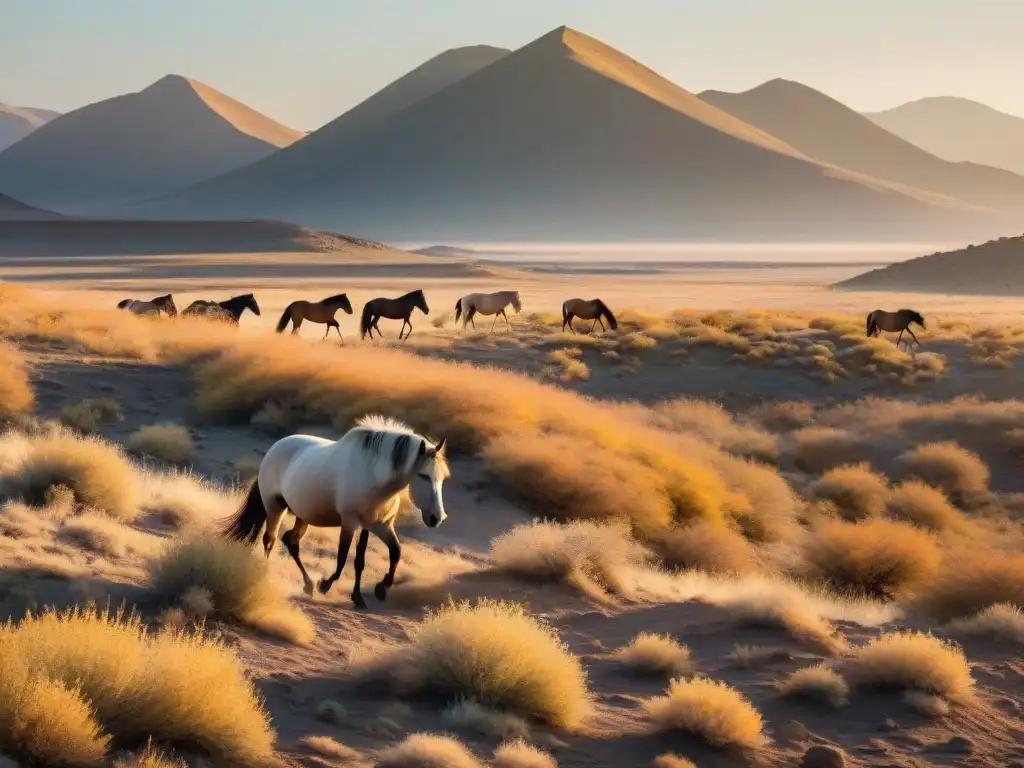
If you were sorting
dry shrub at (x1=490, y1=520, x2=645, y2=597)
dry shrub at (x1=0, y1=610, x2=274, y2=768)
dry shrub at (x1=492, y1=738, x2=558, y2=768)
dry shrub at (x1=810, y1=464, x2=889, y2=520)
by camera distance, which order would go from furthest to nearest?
dry shrub at (x1=810, y1=464, x2=889, y2=520)
dry shrub at (x1=490, y1=520, x2=645, y2=597)
dry shrub at (x1=492, y1=738, x2=558, y2=768)
dry shrub at (x1=0, y1=610, x2=274, y2=768)

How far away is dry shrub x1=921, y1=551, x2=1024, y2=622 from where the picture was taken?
13.2m

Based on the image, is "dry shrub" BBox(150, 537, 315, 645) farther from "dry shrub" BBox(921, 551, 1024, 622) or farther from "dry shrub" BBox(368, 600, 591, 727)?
"dry shrub" BBox(921, 551, 1024, 622)

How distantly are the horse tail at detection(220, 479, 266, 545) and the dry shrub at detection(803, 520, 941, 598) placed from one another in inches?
302

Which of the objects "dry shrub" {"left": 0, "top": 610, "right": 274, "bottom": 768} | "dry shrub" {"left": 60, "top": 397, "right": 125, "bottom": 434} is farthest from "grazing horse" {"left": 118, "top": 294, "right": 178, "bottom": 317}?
"dry shrub" {"left": 0, "top": 610, "right": 274, "bottom": 768}

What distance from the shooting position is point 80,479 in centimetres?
1249

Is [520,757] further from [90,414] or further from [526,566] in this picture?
[90,414]

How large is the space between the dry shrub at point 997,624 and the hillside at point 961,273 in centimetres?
6793

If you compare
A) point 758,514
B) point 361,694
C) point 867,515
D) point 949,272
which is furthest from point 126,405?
point 949,272

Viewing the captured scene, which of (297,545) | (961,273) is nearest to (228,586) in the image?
(297,545)

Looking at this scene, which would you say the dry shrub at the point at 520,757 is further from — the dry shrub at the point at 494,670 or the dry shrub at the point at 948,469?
the dry shrub at the point at 948,469

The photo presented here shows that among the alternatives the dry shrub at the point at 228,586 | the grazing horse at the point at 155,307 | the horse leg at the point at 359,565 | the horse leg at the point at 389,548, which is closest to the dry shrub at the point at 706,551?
the horse leg at the point at 389,548

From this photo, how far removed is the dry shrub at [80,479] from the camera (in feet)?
40.8

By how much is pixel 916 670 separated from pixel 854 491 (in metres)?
11.5

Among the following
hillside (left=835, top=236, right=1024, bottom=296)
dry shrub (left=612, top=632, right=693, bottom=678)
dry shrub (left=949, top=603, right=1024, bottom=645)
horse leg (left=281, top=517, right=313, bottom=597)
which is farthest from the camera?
hillside (left=835, top=236, right=1024, bottom=296)
